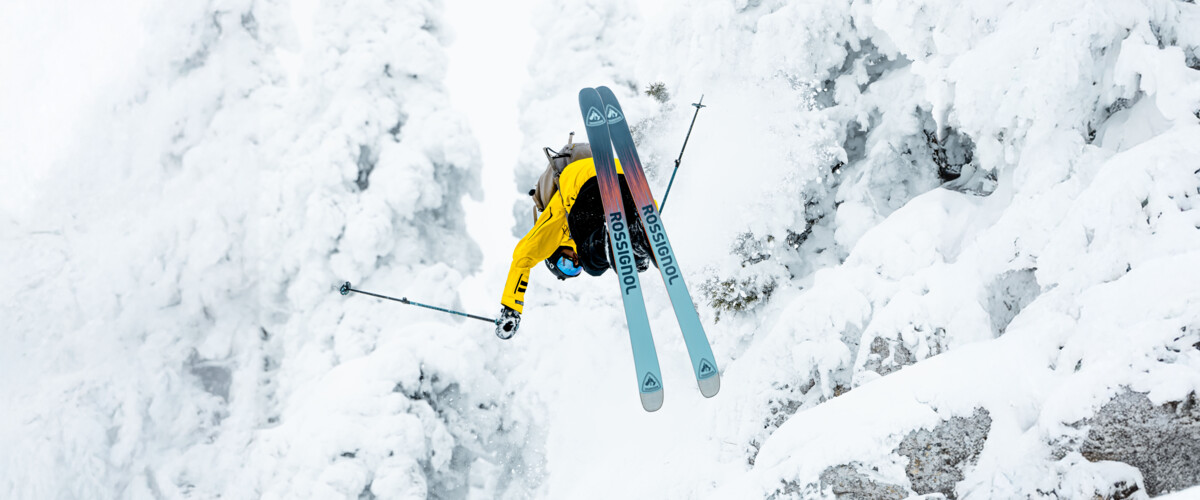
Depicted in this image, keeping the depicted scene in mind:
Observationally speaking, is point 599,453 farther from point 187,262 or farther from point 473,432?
point 187,262

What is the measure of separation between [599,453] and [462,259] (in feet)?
26.6

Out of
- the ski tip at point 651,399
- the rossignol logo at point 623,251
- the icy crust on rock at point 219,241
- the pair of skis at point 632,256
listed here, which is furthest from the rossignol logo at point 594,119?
the icy crust on rock at point 219,241

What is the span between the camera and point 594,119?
5684mm

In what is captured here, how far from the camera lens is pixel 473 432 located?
13836 mm

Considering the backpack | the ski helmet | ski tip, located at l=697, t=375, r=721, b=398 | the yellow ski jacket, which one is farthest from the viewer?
the ski helmet

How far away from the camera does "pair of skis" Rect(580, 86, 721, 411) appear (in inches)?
212

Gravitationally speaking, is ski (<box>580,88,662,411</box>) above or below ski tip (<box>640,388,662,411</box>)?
above

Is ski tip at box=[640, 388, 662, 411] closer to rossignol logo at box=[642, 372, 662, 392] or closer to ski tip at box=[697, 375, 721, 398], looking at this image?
rossignol logo at box=[642, 372, 662, 392]

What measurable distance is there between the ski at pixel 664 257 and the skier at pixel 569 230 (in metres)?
0.15

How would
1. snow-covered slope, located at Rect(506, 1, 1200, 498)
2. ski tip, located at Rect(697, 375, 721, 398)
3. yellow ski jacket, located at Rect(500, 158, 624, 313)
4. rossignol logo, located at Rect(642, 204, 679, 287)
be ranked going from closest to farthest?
snow-covered slope, located at Rect(506, 1, 1200, 498), ski tip, located at Rect(697, 375, 721, 398), rossignol logo, located at Rect(642, 204, 679, 287), yellow ski jacket, located at Rect(500, 158, 624, 313)

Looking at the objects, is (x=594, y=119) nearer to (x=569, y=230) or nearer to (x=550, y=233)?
(x=569, y=230)

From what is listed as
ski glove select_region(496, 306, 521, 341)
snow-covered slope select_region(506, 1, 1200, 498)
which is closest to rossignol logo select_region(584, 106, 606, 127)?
ski glove select_region(496, 306, 521, 341)

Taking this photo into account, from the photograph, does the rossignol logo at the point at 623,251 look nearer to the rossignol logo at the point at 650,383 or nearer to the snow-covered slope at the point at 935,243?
the rossignol logo at the point at 650,383

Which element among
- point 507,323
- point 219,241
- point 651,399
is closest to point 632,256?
point 651,399
